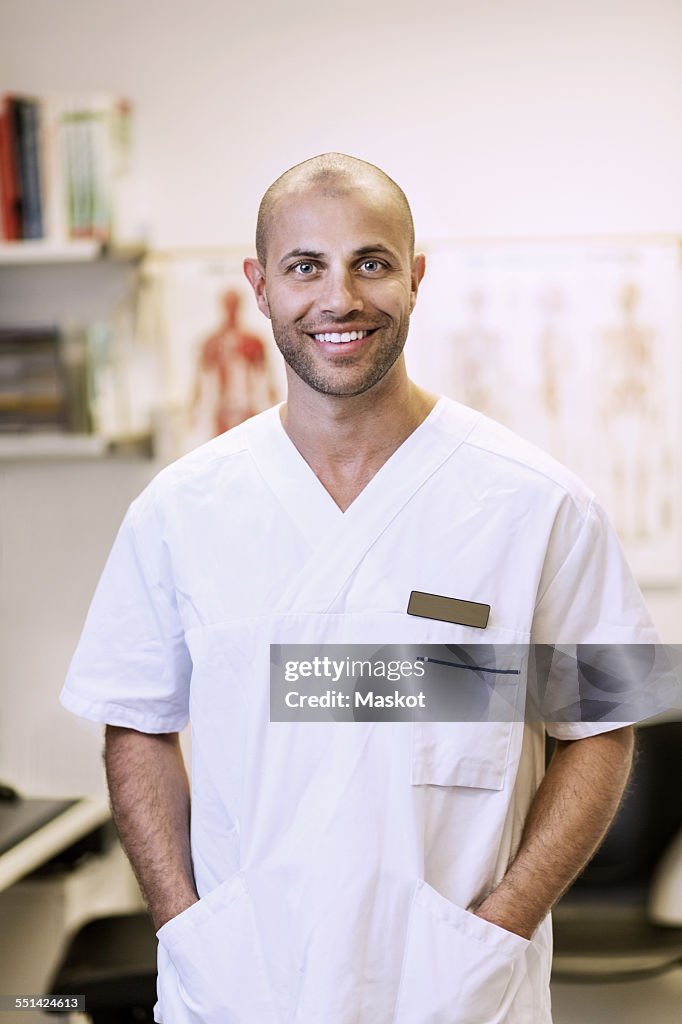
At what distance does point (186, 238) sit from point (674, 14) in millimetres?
650

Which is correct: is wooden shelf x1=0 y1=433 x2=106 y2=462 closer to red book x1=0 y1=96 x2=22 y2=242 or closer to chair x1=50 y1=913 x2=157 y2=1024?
red book x1=0 y1=96 x2=22 y2=242

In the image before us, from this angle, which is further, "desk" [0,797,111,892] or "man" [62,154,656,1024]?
"desk" [0,797,111,892]

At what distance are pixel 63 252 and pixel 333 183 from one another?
62 centimetres

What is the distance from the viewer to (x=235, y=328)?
1.49 meters

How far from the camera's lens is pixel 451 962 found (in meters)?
0.90

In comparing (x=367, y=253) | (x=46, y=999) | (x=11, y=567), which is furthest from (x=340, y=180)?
(x=46, y=999)

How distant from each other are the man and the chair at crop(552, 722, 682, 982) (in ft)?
0.76

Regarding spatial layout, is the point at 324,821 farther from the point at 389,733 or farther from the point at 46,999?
the point at 46,999

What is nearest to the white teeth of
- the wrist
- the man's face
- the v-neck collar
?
the man's face

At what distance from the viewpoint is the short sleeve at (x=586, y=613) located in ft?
3.05

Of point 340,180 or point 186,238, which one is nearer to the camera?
point 340,180

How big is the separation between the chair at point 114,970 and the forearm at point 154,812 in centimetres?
34

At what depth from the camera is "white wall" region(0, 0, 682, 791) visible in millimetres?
1218

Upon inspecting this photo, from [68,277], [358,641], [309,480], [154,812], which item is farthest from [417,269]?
[68,277]
